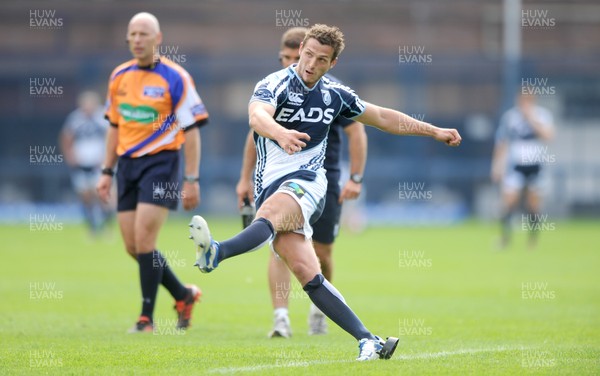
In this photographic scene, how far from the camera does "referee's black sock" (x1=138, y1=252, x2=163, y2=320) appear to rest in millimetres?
8797

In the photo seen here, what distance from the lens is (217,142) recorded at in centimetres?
3012

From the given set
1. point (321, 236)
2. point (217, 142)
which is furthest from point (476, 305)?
point (217, 142)

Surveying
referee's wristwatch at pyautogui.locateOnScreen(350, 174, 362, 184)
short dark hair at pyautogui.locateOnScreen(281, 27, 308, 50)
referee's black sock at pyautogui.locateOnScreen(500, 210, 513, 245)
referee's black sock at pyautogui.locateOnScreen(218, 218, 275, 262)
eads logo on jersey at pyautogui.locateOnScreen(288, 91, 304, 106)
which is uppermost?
short dark hair at pyautogui.locateOnScreen(281, 27, 308, 50)

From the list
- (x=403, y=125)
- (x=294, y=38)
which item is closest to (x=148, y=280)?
(x=294, y=38)

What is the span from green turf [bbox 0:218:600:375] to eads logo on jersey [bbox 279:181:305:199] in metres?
1.10

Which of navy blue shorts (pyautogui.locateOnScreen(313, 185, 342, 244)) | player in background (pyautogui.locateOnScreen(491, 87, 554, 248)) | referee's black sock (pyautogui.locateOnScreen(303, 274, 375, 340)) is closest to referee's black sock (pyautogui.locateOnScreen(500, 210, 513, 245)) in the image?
player in background (pyautogui.locateOnScreen(491, 87, 554, 248))

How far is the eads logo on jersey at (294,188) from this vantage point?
6.66 meters

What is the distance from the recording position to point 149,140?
883 cm

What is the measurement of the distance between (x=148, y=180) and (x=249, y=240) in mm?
2571

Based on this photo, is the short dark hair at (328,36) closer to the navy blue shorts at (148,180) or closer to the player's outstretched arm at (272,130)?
the player's outstretched arm at (272,130)

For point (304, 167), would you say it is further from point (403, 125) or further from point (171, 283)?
point (171, 283)

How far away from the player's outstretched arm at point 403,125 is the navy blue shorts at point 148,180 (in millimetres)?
2301

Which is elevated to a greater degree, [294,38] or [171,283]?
[294,38]

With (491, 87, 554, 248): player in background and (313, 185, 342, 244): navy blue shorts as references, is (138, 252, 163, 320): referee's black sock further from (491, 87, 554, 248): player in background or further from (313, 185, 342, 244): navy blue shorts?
(491, 87, 554, 248): player in background
